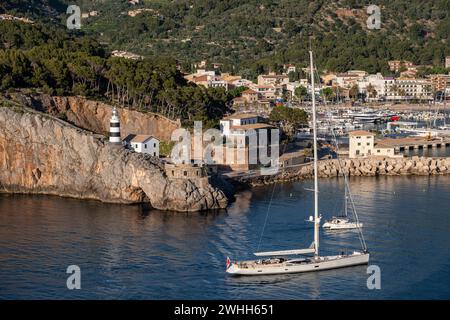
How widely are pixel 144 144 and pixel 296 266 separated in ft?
59.9

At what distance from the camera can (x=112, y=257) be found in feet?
104

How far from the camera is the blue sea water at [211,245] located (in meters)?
28.1

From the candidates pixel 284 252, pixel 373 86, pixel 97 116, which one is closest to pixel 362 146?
pixel 97 116

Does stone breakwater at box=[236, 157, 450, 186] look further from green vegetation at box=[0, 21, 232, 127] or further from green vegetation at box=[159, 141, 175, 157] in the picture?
green vegetation at box=[0, 21, 232, 127]

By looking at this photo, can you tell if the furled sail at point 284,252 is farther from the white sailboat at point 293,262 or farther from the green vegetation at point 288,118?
the green vegetation at point 288,118

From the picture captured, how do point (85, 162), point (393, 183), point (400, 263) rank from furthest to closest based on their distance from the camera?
point (393, 183) < point (85, 162) < point (400, 263)

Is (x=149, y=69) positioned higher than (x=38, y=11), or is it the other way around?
(x=38, y=11)

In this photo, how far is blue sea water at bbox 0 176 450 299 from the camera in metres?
28.1

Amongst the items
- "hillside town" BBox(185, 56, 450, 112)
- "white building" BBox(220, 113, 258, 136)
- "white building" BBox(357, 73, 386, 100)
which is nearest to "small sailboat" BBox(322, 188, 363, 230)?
Answer: "white building" BBox(220, 113, 258, 136)

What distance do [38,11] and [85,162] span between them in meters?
58.5

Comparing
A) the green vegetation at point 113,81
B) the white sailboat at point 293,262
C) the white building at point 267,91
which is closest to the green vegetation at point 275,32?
the white building at point 267,91

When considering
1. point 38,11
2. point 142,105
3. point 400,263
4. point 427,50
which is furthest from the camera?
point 427,50
